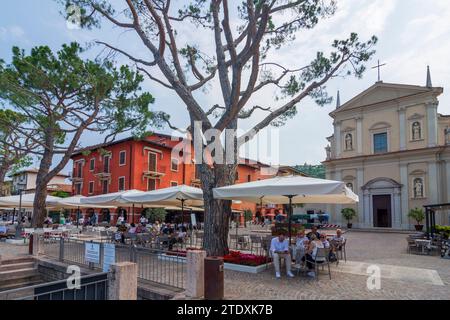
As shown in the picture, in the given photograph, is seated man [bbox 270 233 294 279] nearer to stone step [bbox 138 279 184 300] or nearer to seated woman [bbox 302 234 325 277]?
seated woman [bbox 302 234 325 277]

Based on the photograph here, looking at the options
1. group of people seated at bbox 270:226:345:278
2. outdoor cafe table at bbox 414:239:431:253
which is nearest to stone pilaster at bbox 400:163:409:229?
outdoor cafe table at bbox 414:239:431:253

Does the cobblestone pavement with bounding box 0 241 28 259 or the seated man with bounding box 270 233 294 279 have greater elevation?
the seated man with bounding box 270 233 294 279

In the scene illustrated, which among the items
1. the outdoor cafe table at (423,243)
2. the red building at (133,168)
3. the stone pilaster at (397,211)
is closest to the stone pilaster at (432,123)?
the stone pilaster at (397,211)

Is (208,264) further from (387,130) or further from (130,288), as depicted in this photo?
(387,130)

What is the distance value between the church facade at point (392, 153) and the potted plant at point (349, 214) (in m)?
0.55

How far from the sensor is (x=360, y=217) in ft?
105

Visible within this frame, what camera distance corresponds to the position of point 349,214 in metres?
31.8

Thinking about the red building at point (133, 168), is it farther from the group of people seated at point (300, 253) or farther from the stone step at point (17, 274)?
the group of people seated at point (300, 253)

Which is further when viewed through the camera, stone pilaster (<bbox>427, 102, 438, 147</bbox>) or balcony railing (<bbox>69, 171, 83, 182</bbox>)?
balcony railing (<bbox>69, 171, 83, 182</bbox>)

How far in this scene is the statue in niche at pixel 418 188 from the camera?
29078mm

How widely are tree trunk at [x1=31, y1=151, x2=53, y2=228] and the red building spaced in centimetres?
1087

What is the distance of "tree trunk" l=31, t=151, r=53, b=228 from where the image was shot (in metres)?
17.2

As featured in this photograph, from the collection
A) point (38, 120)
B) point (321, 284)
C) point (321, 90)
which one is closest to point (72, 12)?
point (38, 120)
